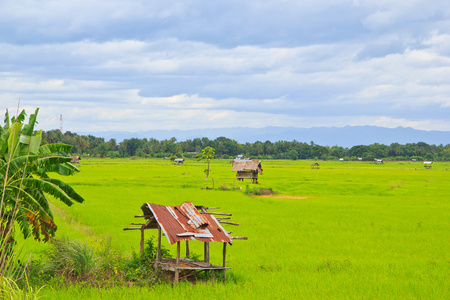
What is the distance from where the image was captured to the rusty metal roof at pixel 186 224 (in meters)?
11.1

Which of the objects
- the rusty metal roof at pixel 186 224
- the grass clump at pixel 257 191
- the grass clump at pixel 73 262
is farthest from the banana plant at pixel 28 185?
the grass clump at pixel 257 191

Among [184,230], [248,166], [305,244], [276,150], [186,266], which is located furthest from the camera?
[276,150]

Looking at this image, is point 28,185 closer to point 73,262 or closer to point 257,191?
point 73,262

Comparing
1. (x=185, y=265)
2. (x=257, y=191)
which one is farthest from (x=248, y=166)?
(x=185, y=265)

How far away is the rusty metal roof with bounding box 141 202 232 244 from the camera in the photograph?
1107cm

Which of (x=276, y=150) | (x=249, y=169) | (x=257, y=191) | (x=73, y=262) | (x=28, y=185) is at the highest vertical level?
(x=276, y=150)

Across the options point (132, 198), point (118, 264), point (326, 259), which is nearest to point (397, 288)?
point (326, 259)

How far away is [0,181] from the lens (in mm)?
10539

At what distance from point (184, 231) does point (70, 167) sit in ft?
13.2

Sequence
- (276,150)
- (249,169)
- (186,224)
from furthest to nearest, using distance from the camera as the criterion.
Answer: (276,150) < (249,169) < (186,224)

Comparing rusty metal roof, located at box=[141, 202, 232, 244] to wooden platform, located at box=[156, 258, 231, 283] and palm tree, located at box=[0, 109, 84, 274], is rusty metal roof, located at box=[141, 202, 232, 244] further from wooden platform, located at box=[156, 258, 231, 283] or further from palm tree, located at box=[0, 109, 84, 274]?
palm tree, located at box=[0, 109, 84, 274]

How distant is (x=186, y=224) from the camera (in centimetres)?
1168

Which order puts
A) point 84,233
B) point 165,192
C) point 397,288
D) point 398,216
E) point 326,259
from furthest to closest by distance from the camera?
point 165,192 < point 398,216 < point 84,233 < point 326,259 < point 397,288

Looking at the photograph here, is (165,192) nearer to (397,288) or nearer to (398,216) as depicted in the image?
(398,216)
